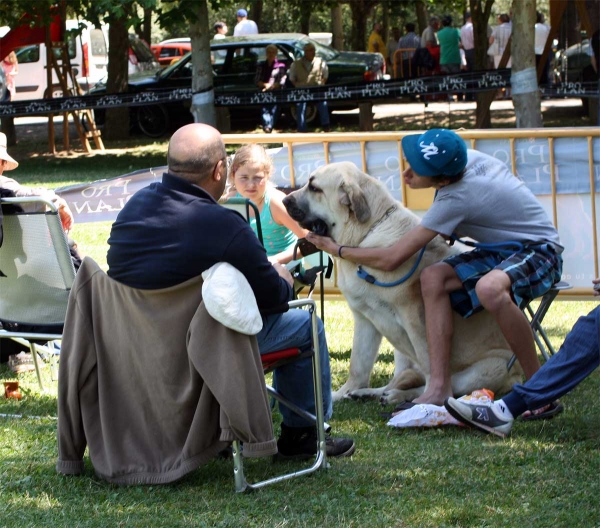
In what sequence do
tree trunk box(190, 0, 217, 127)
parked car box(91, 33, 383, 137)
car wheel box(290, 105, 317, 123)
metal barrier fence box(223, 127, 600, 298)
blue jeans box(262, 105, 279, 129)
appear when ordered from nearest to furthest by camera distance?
metal barrier fence box(223, 127, 600, 298) < tree trunk box(190, 0, 217, 127) < blue jeans box(262, 105, 279, 129) < parked car box(91, 33, 383, 137) < car wheel box(290, 105, 317, 123)

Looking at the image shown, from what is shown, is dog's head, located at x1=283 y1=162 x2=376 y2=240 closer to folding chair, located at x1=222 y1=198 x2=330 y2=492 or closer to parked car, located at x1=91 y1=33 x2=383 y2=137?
folding chair, located at x1=222 y1=198 x2=330 y2=492

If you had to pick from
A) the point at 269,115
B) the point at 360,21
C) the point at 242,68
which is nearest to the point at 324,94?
the point at 269,115

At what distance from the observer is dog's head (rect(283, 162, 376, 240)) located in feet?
15.4

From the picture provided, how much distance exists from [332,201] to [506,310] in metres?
1.03

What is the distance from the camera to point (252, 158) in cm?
505

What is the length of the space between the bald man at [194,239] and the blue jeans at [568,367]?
1023mm

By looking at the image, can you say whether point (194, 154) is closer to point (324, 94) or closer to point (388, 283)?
point (388, 283)

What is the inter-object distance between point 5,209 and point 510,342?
2681 mm

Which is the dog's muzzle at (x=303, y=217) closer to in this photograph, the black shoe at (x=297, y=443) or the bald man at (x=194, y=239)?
the bald man at (x=194, y=239)

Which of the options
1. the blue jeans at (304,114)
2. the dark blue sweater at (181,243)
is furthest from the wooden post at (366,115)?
the dark blue sweater at (181,243)

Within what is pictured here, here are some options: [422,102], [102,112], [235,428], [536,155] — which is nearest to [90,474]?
[235,428]

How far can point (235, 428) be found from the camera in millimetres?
3301

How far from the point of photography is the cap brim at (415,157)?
4.44 m

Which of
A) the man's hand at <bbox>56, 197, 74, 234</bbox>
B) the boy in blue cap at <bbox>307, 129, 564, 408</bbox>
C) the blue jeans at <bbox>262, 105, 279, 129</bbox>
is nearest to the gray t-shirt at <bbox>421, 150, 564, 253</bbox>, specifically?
the boy in blue cap at <bbox>307, 129, 564, 408</bbox>
